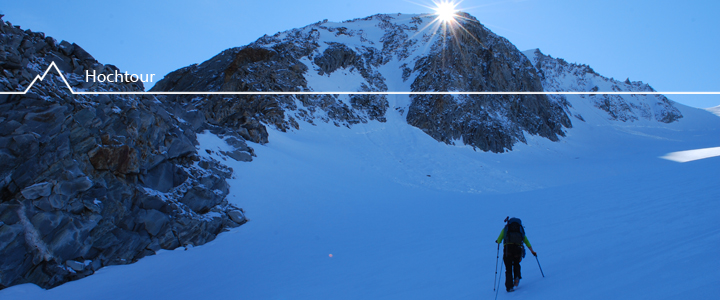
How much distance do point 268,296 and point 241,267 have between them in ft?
8.98

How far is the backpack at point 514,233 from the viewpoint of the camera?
631 centimetres

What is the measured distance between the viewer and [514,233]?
251 inches

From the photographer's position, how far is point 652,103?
7150 cm

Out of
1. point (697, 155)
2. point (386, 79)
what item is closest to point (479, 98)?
point (386, 79)

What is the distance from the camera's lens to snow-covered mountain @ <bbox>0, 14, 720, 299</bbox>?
23.9 ft

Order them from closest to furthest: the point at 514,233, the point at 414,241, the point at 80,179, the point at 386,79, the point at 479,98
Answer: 1. the point at 514,233
2. the point at 80,179
3. the point at 414,241
4. the point at 479,98
5. the point at 386,79

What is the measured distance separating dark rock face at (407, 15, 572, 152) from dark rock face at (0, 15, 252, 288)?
29107mm

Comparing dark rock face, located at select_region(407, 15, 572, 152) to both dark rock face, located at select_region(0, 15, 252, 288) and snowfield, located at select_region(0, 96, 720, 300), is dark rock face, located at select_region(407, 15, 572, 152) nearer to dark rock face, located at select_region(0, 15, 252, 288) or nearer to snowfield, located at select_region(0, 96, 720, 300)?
snowfield, located at select_region(0, 96, 720, 300)

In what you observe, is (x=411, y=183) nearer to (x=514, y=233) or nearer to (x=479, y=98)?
(x=514, y=233)

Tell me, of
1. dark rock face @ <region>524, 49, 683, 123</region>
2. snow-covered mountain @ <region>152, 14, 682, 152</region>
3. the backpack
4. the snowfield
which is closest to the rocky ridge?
snow-covered mountain @ <region>152, 14, 682, 152</region>

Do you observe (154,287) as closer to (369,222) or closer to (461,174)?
(369,222)

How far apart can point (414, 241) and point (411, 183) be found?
13.3m

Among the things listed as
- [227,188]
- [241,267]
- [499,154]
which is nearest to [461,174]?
[499,154]

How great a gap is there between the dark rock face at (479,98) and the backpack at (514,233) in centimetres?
3232
